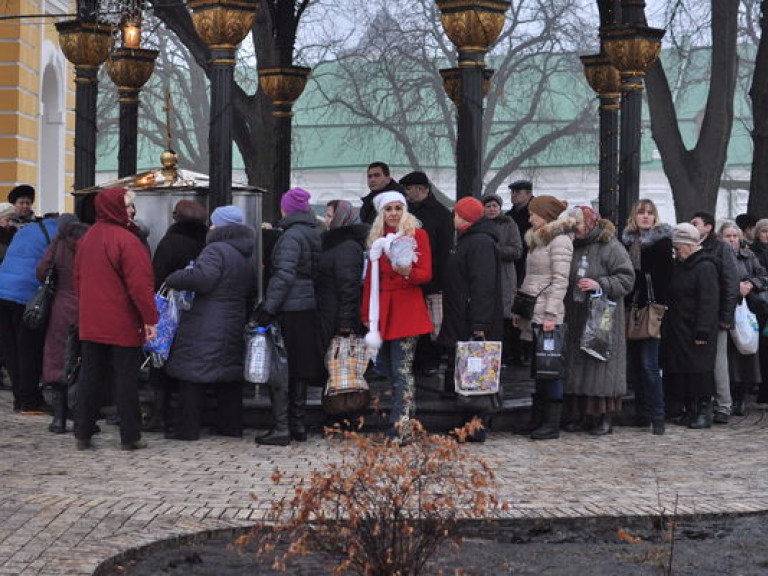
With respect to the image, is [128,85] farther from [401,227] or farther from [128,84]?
[401,227]

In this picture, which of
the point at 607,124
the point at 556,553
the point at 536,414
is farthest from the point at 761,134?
the point at 556,553

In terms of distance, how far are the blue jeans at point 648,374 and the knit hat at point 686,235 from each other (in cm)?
84

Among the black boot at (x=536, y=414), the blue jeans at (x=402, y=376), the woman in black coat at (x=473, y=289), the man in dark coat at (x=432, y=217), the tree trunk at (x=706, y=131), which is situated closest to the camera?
the blue jeans at (x=402, y=376)

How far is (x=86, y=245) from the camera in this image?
10.4 m

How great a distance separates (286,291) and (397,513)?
192 inches

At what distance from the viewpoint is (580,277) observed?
11.4 m

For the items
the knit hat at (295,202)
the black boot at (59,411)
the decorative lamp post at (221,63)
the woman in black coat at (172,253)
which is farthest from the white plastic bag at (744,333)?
the black boot at (59,411)

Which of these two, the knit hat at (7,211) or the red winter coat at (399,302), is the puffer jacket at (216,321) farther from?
the knit hat at (7,211)

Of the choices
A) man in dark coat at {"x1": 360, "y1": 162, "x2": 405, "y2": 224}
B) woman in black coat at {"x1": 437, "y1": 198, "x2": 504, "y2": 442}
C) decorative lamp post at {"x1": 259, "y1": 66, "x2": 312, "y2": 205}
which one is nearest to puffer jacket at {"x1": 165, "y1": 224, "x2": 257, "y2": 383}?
woman in black coat at {"x1": 437, "y1": 198, "x2": 504, "y2": 442}

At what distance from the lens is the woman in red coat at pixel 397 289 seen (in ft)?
34.6

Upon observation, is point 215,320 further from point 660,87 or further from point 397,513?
point 660,87

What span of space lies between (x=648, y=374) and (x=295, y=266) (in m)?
3.11

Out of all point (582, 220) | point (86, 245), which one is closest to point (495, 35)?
point (582, 220)

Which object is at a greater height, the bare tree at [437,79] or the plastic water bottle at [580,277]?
the bare tree at [437,79]
